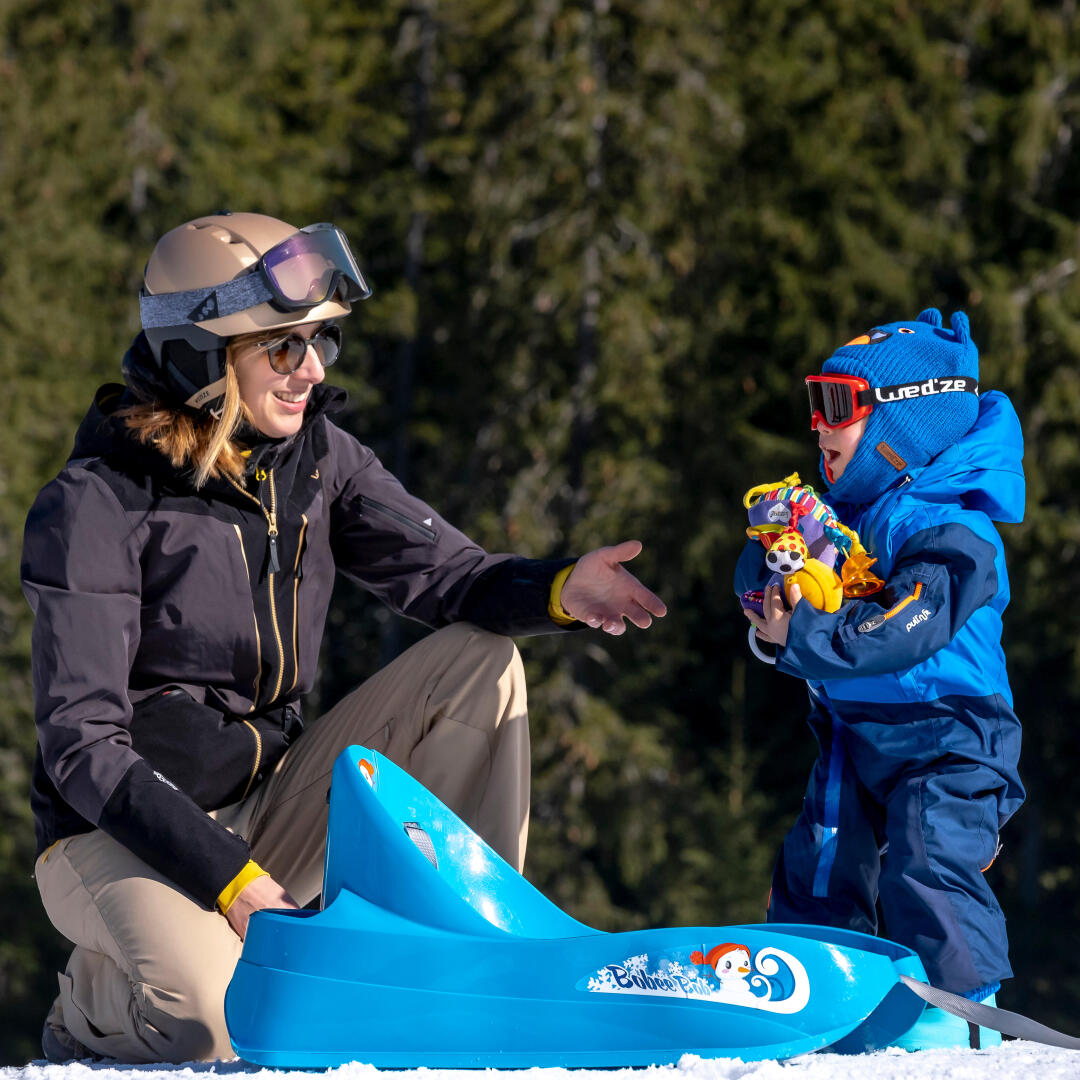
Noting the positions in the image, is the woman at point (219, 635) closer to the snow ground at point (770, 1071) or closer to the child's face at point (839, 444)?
the snow ground at point (770, 1071)

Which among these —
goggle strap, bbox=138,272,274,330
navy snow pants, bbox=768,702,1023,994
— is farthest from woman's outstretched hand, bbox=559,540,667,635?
goggle strap, bbox=138,272,274,330

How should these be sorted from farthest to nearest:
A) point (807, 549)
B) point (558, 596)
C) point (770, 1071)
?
point (558, 596) → point (807, 549) → point (770, 1071)

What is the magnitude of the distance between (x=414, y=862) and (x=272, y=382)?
3.73 feet

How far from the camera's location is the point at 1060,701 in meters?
13.6

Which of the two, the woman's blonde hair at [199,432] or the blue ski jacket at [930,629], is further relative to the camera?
the woman's blonde hair at [199,432]

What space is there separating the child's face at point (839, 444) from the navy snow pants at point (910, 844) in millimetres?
516

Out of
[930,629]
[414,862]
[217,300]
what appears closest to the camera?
[414,862]

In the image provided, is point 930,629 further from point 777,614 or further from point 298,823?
point 298,823

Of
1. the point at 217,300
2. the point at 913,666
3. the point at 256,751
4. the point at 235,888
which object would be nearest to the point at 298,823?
the point at 256,751

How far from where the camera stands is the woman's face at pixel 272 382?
3068 millimetres

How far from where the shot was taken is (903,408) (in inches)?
120

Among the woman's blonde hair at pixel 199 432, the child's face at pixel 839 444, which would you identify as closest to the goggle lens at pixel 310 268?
the woman's blonde hair at pixel 199 432

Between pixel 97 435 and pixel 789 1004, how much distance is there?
1.77 meters

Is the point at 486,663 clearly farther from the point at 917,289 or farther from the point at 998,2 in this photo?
the point at 998,2
